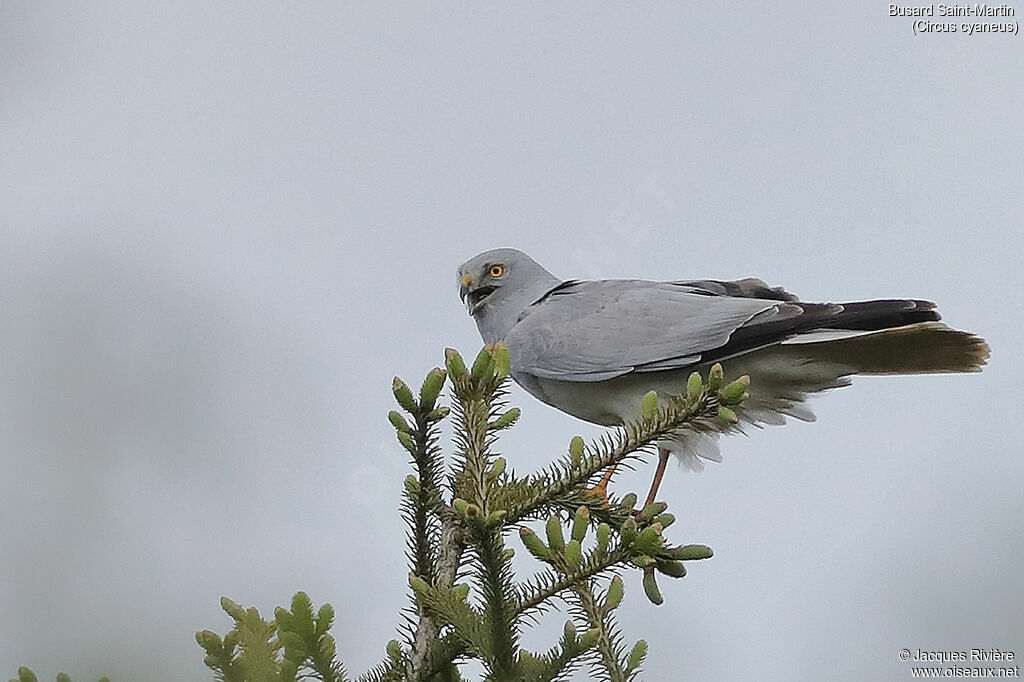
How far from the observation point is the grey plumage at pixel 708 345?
3.54m

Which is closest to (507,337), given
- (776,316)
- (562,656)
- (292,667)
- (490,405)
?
(776,316)

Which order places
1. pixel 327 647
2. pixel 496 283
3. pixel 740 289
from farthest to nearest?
pixel 496 283 → pixel 740 289 → pixel 327 647

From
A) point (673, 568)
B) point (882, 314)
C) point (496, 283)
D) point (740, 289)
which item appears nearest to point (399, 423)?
point (673, 568)

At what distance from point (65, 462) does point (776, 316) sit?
7.76 feet

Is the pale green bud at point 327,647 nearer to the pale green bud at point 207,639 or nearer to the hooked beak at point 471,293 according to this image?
the pale green bud at point 207,639

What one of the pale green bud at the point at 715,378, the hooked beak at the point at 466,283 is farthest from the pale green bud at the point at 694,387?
the hooked beak at the point at 466,283

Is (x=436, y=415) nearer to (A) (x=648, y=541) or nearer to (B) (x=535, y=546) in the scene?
(B) (x=535, y=546)

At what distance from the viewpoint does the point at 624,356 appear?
13.3 feet

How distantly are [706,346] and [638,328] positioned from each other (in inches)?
13.3

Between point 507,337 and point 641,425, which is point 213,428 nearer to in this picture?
point 507,337

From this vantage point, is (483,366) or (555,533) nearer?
(555,533)

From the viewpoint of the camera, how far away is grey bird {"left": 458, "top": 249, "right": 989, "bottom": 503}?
11.6 ft

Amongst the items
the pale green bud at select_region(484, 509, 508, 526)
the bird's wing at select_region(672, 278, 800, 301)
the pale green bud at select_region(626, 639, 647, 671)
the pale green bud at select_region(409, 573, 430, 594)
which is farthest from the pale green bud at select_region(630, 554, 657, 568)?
the bird's wing at select_region(672, 278, 800, 301)

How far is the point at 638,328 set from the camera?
13.6 feet
